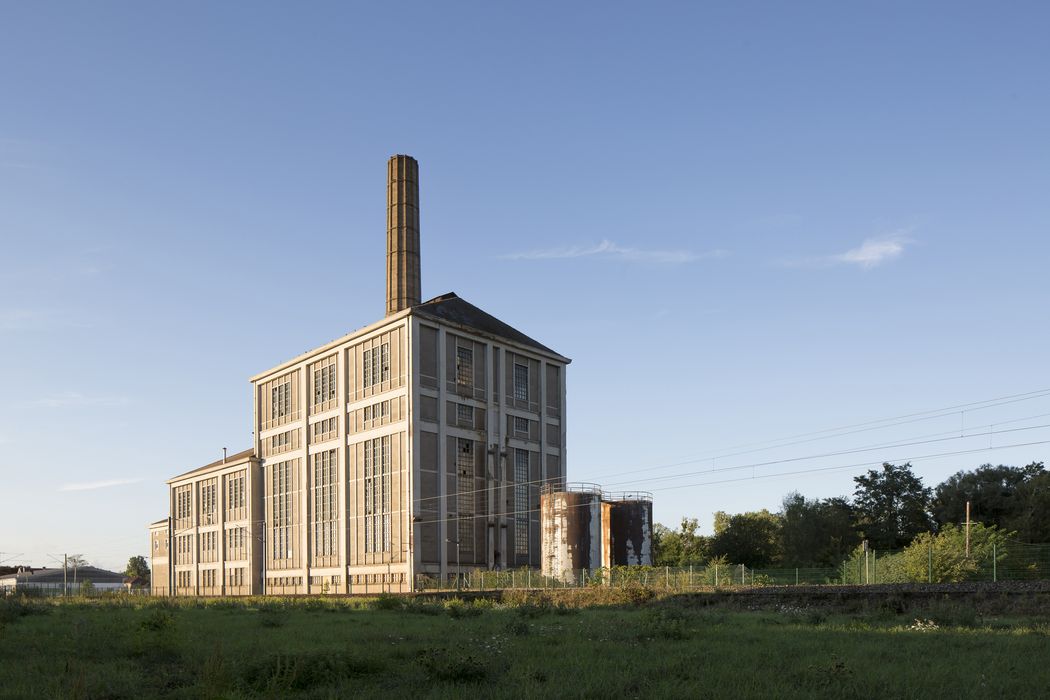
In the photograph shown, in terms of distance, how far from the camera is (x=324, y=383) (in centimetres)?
6344

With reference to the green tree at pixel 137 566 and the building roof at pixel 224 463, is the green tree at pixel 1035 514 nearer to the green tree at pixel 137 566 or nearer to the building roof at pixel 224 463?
the building roof at pixel 224 463

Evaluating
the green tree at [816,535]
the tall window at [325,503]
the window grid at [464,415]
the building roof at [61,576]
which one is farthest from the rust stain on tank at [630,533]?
the building roof at [61,576]

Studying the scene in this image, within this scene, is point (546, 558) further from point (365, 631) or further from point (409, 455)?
point (365, 631)

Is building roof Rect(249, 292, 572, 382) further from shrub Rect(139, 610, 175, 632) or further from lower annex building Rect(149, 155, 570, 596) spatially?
shrub Rect(139, 610, 175, 632)

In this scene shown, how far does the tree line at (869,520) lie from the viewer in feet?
236

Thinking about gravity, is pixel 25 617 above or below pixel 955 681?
below

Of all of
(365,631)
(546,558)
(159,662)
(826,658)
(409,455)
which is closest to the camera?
(826,658)

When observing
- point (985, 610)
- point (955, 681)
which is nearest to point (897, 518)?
point (985, 610)

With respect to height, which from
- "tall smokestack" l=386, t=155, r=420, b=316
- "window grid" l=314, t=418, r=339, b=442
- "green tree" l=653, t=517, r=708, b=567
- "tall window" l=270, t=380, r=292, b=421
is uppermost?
"tall smokestack" l=386, t=155, r=420, b=316

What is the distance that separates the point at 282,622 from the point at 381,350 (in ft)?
110

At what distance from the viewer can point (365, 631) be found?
21.3 metres

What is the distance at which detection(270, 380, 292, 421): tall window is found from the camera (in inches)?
2657

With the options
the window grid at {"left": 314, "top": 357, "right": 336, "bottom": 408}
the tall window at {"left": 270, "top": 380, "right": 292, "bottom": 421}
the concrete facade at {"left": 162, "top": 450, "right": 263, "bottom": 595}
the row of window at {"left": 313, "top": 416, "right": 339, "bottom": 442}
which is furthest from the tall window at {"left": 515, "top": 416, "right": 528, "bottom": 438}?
the concrete facade at {"left": 162, "top": 450, "right": 263, "bottom": 595}

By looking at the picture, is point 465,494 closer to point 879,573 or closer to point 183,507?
point 879,573
